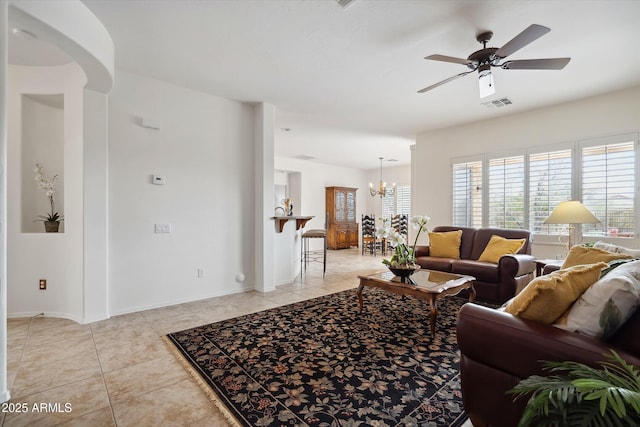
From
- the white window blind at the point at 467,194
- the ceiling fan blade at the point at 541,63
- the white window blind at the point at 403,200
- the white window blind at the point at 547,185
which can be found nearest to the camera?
the ceiling fan blade at the point at 541,63

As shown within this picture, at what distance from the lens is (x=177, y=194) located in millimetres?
3773

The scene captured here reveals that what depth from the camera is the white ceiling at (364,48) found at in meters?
2.31

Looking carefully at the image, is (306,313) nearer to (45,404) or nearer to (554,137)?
(45,404)

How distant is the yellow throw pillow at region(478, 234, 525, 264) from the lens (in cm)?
391

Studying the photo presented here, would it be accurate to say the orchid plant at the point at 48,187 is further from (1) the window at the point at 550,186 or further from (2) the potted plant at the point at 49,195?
(1) the window at the point at 550,186

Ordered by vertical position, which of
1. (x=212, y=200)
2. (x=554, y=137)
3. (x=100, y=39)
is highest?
(x=100, y=39)

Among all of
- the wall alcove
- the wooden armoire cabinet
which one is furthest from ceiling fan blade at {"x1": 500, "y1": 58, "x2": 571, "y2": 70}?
the wooden armoire cabinet

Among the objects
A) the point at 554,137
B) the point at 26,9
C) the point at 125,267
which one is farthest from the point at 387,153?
the point at 26,9

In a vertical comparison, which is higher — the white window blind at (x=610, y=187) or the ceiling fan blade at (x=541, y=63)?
the ceiling fan blade at (x=541, y=63)

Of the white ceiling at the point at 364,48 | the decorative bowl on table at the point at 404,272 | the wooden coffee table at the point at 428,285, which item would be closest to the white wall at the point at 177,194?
the white ceiling at the point at 364,48

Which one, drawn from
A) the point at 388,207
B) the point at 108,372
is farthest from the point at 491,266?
the point at 388,207

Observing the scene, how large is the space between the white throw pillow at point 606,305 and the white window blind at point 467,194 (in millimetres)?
3946

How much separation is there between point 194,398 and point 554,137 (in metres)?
5.45

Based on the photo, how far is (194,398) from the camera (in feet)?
6.06
